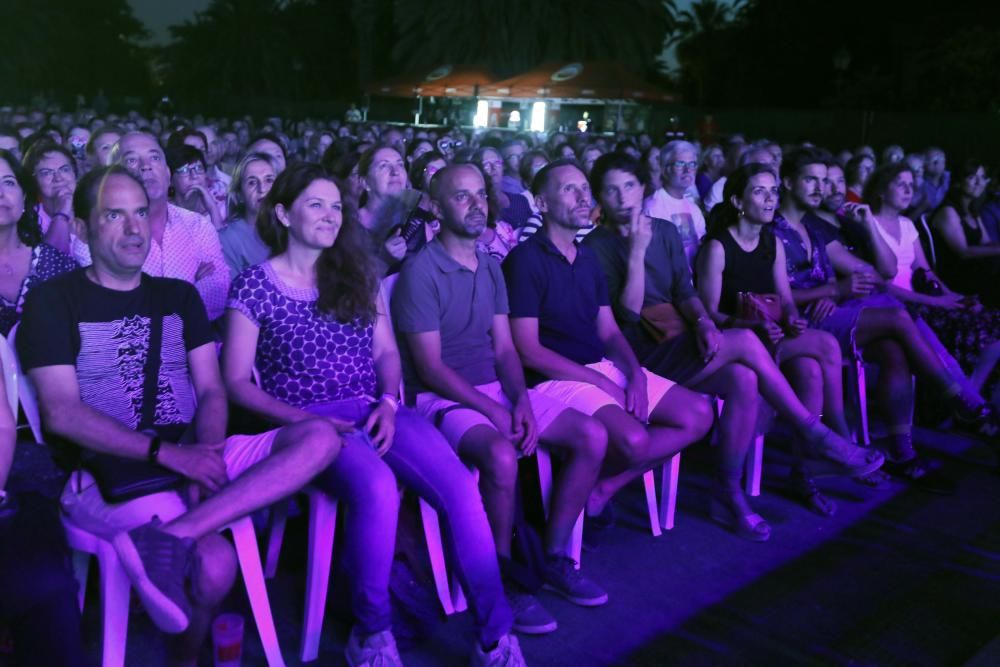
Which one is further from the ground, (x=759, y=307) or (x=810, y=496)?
(x=759, y=307)

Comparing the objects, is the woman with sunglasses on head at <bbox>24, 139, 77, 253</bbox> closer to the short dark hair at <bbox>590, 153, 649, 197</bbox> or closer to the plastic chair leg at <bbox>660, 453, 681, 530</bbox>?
the short dark hair at <bbox>590, 153, 649, 197</bbox>

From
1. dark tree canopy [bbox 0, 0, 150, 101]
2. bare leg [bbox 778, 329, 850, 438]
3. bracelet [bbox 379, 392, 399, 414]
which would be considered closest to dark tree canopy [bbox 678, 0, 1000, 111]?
bare leg [bbox 778, 329, 850, 438]

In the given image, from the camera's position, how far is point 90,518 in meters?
2.64

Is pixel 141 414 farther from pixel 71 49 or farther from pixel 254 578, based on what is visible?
pixel 71 49

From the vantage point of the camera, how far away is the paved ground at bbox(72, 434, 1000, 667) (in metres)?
Result: 3.09

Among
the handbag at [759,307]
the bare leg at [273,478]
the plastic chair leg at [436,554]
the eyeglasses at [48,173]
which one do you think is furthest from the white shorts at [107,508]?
the handbag at [759,307]

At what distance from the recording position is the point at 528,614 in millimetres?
3166

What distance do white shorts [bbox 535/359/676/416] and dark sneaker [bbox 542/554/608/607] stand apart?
55cm

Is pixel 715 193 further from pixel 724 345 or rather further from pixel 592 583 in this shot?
pixel 592 583

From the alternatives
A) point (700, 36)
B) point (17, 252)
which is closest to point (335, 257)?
point (17, 252)

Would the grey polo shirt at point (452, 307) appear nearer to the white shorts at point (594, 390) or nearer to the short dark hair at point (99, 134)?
the white shorts at point (594, 390)

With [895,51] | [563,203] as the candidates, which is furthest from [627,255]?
[895,51]

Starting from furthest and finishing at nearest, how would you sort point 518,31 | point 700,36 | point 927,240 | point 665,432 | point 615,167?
point 700,36, point 518,31, point 927,240, point 615,167, point 665,432

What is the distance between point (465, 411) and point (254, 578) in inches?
36.9
